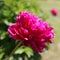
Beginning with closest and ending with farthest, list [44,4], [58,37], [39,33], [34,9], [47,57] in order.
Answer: [39,33] → [34,9] → [47,57] → [58,37] → [44,4]

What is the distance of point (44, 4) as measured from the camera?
8.48 meters

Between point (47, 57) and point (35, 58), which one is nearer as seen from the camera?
point (35, 58)

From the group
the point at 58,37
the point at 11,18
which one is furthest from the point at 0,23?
the point at 58,37

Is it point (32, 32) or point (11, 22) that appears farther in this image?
point (11, 22)

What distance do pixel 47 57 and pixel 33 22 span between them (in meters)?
2.94

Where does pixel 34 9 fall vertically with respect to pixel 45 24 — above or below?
below

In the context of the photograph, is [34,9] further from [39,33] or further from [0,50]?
[39,33]

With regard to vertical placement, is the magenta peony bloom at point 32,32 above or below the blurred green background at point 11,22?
above

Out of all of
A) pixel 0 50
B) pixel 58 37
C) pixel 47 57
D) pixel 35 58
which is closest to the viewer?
pixel 0 50

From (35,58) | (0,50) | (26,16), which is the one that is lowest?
(35,58)

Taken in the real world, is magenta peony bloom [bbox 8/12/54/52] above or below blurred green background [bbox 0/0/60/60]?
above

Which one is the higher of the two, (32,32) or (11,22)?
(32,32)

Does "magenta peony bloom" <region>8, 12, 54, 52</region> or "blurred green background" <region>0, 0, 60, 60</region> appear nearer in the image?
"magenta peony bloom" <region>8, 12, 54, 52</region>

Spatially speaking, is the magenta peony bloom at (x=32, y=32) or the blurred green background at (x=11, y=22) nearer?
the magenta peony bloom at (x=32, y=32)
